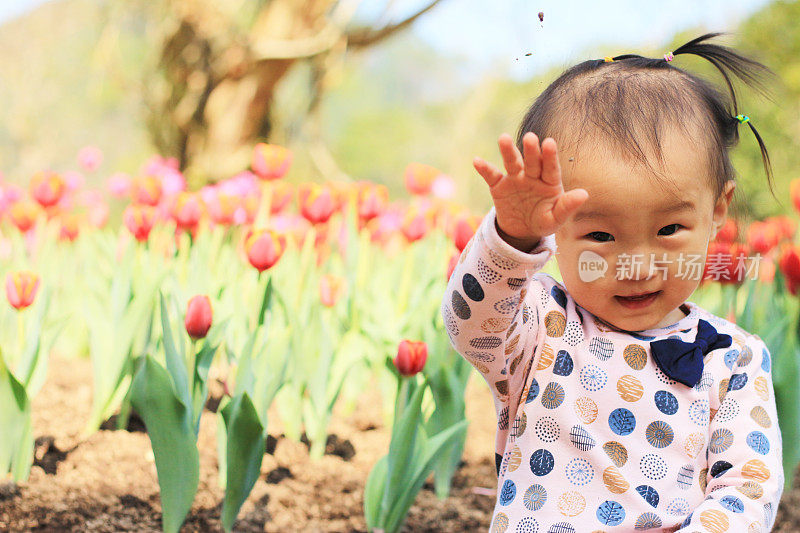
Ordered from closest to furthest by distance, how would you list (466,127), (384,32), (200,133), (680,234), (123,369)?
(680,234) → (123,369) → (384,32) → (200,133) → (466,127)

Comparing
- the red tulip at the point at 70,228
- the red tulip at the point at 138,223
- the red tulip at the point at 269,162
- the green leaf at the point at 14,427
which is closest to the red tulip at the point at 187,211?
the red tulip at the point at 138,223

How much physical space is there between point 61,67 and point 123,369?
11.8 metres

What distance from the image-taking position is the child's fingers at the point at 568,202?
0.72 m

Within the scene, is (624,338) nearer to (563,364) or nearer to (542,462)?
(563,364)

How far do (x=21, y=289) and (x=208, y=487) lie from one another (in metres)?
0.53

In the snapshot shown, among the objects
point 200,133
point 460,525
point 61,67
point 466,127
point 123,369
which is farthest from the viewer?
point 466,127

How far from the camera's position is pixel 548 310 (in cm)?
97

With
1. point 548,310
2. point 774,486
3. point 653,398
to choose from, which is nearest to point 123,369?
point 548,310

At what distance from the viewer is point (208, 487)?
1.46m

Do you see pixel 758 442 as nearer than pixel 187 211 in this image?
Yes

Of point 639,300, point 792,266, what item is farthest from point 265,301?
point 792,266

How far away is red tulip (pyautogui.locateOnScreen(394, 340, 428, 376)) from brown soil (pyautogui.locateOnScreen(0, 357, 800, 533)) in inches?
14.2

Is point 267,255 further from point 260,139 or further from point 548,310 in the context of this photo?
point 260,139

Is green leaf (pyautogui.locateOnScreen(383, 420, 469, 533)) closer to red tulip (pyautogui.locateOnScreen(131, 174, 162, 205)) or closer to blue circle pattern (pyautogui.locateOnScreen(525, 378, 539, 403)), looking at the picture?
blue circle pattern (pyautogui.locateOnScreen(525, 378, 539, 403))
